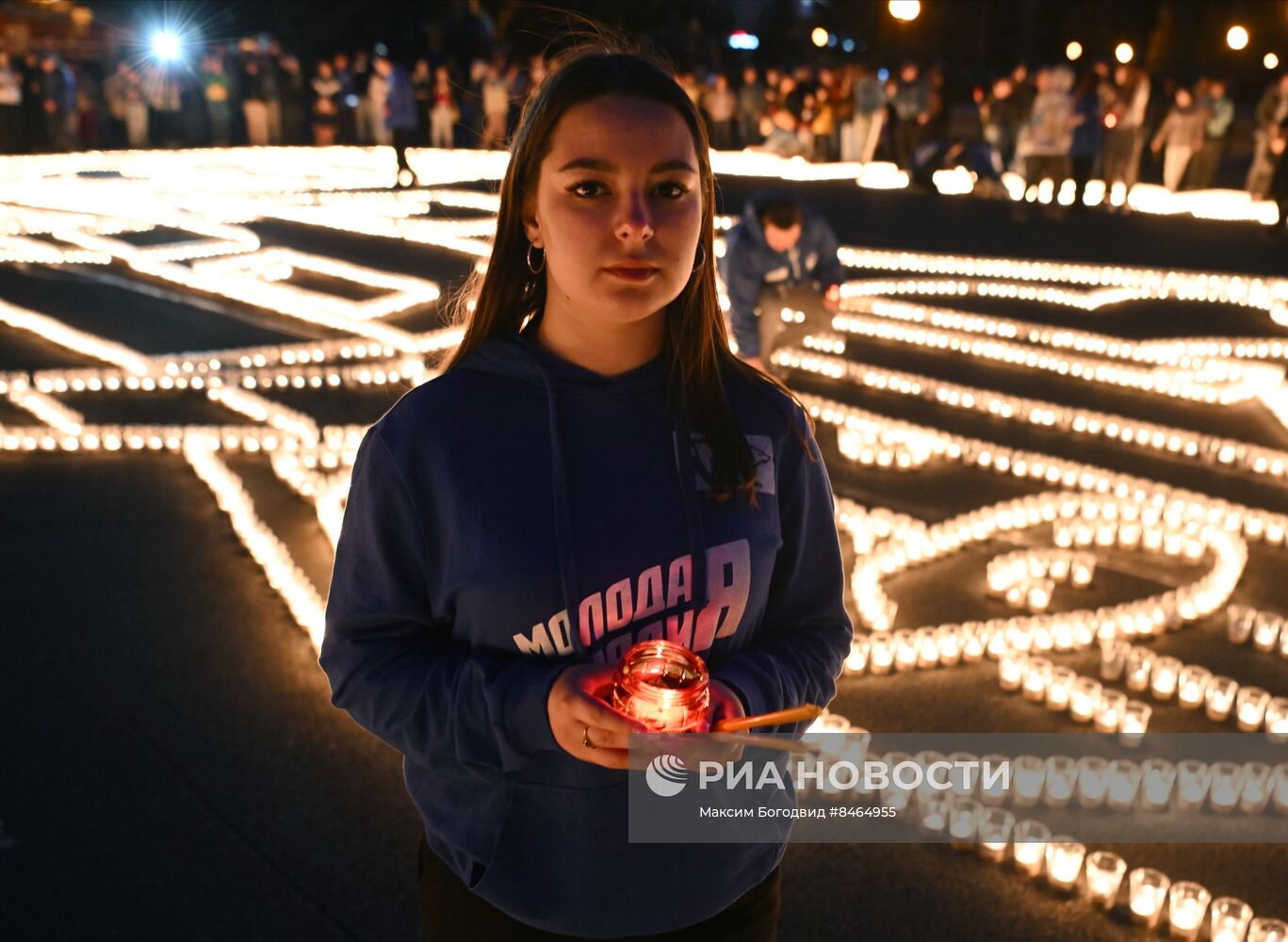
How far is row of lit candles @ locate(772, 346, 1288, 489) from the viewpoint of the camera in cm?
770

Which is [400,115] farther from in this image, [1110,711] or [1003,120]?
[1110,711]

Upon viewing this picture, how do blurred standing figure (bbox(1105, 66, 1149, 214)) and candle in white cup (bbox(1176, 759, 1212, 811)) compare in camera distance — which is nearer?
candle in white cup (bbox(1176, 759, 1212, 811))

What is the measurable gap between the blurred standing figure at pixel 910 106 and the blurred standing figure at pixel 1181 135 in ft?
11.7

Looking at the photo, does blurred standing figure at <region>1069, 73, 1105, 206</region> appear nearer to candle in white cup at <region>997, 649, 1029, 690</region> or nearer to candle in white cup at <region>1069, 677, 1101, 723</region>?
candle in white cup at <region>997, 649, 1029, 690</region>

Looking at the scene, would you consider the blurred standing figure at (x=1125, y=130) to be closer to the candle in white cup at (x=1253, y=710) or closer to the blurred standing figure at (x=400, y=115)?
the blurred standing figure at (x=400, y=115)

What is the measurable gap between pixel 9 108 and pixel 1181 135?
20.5 m

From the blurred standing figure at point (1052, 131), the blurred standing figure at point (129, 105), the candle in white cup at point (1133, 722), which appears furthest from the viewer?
the blurred standing figure at point (129, 105)

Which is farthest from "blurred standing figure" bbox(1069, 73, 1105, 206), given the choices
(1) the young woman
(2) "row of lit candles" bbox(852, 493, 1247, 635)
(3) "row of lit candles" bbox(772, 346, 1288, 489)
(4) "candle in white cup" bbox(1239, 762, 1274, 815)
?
(1) the young woman

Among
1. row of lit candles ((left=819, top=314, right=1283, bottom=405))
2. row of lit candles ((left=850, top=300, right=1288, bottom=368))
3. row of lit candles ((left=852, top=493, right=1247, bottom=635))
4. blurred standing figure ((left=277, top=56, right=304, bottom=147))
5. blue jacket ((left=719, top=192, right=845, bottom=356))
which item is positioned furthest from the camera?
blurred standing figure ((left=277, top=56, right=304, bottom=147))

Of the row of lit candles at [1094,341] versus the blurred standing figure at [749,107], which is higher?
the blurred standing figure at [749,107]

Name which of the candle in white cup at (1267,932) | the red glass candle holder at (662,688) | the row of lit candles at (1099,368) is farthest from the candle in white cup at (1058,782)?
the row of lit candles at (1099,368)

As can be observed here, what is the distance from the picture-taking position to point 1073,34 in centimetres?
3662

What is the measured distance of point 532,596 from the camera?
1.97 metres

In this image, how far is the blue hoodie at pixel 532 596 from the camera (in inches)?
77.4
